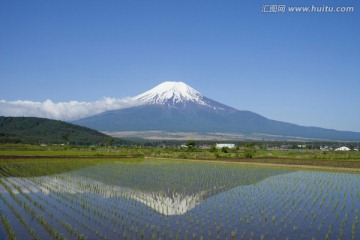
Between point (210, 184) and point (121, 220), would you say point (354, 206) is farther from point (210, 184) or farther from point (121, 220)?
point (121, 220)

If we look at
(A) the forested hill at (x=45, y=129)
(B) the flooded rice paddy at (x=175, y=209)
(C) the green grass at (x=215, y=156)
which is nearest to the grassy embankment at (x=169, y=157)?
(C) the green grass at (x=215, y=156)

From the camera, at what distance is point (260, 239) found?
26.4ft

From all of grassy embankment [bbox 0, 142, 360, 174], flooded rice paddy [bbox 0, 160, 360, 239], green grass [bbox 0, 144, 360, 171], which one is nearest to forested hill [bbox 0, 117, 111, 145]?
green grass [bbox 0, 144, 360, 171]

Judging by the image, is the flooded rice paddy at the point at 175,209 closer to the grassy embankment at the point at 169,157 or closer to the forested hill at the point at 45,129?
the grassy embankment at the point at 169,157

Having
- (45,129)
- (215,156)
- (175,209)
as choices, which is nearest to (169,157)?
(215,156)

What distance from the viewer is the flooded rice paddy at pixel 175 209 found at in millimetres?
8508

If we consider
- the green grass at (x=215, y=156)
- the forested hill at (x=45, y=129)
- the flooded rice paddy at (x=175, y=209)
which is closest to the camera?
the flooded rice paddy at (x=175, y=209)

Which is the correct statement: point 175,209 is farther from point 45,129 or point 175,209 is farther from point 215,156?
point 45,129

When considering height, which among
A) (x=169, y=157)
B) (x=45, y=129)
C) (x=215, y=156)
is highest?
(x=45, y=129)

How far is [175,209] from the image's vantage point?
1104 cm

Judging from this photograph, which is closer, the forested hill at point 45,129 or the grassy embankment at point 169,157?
the grassy embankment at point 169,157

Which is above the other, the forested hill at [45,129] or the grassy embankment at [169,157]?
the forested hill at [45,129]

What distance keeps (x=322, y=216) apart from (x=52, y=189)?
31.1ft

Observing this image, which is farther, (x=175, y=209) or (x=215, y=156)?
(x=215, y=156)
